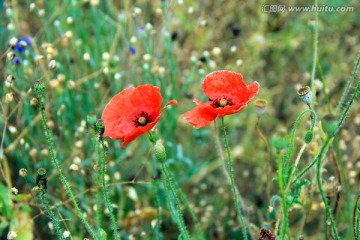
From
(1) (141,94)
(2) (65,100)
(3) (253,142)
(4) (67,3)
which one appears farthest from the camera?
(3) (253,142)

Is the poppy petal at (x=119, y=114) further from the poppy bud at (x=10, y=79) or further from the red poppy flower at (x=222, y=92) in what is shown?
the poppy bud at (x=10, y=79)

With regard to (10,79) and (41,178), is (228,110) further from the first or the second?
(10,79)

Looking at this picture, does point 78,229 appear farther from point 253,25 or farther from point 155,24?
point 253,25

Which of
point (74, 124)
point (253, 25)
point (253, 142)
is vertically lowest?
point (253, 142)

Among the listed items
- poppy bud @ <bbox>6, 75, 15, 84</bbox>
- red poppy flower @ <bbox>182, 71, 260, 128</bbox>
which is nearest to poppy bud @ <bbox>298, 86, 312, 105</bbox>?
red poppy flower @ <bbox>182, 71, 260, 128</bbox>

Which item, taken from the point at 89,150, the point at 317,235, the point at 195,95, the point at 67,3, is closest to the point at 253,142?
the point at 195,95

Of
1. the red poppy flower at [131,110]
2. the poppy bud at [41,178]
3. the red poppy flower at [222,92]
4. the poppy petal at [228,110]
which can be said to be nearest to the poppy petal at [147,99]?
the red poppy flower at [131,110]

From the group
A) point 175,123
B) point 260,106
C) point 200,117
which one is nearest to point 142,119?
point 200,117

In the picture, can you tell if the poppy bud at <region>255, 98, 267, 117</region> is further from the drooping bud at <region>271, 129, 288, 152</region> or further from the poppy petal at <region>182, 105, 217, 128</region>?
the drooping bud at <region>271, 129, 288, 152</region>
